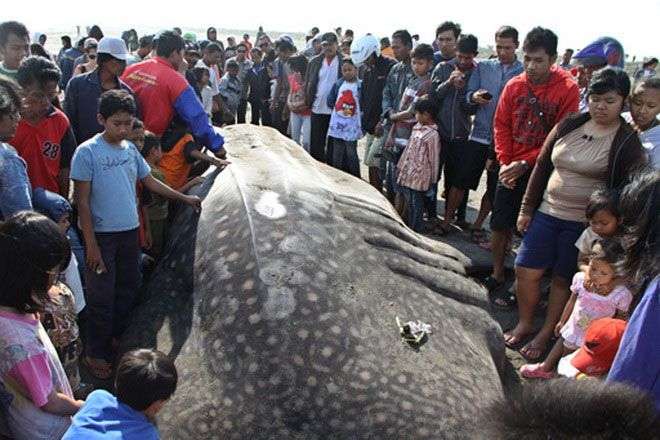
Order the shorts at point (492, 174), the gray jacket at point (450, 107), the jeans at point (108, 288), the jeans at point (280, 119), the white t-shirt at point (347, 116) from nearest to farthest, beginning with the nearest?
the jeans at point (108, 288) → the shorts at point (492, 174) → the gray jacket at point (450, 107) → the white t-shirt at point (347, 116) → the jeans at point (280, 119)

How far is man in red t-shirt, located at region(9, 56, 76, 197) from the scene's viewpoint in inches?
161

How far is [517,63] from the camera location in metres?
6.50

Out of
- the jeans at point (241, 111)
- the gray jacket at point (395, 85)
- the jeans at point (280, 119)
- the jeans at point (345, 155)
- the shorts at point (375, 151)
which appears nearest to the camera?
the gray jacket at point (395, 85)

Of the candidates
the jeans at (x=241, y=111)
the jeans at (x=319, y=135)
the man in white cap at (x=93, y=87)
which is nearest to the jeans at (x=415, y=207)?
the jeans at (x=319, y=135)

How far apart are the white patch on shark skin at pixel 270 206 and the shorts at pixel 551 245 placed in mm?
1852

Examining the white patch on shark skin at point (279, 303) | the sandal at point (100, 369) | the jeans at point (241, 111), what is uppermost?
the white patch on shark skin at point (279, 303)

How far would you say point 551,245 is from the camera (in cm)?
461

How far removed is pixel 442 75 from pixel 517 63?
733 millimetres

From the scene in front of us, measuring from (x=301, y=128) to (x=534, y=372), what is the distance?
5.67 m

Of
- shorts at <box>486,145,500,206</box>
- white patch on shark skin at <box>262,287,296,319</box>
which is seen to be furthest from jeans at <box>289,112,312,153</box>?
white patch on shark skin at <box>262,287,296,319</box>

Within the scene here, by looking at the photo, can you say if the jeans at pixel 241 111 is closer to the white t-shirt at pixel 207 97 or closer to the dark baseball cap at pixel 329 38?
the white t-shirt at pixel 207 97

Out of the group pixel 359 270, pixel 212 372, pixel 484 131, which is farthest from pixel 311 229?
pixel 484 131

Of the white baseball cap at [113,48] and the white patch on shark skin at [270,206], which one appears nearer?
the white patch on shark skin at [270,206]

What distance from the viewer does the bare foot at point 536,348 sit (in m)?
4.63
